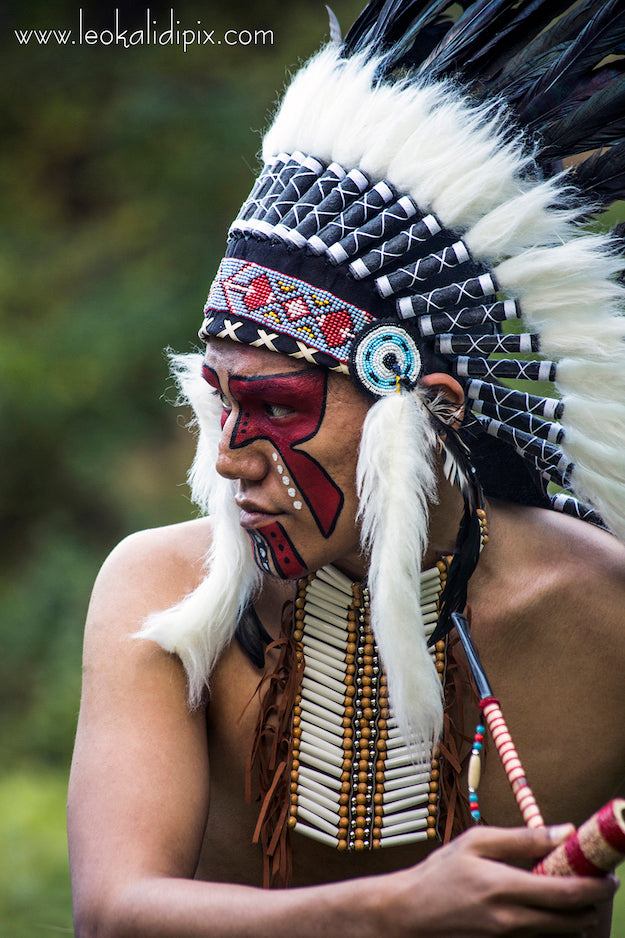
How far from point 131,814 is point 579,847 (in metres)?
0.89

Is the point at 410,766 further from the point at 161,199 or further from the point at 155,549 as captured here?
the point at 161,199

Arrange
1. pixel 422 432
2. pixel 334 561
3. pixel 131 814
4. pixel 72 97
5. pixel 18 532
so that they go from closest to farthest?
pixel 131 814 → pixel 422 432 → pixel 334 561 → pixel 18 532 → pixel 72 97

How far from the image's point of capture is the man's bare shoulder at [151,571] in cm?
224

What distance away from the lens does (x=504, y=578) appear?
226 cm

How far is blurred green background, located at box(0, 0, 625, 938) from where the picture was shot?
22.9ft

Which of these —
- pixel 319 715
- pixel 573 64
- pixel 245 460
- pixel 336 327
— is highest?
pixel 573 64

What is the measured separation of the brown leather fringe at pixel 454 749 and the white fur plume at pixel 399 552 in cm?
13

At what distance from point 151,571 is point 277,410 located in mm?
493

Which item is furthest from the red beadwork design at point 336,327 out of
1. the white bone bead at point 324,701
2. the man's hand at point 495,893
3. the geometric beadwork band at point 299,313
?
the man's hand at point 495,893

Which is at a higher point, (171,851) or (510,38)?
(510,38)

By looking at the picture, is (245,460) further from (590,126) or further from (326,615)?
(590,126)

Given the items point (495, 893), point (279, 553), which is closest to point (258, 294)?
point (279, 553)

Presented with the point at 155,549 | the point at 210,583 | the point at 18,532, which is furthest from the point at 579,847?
the point at 18,532

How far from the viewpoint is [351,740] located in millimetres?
2180
